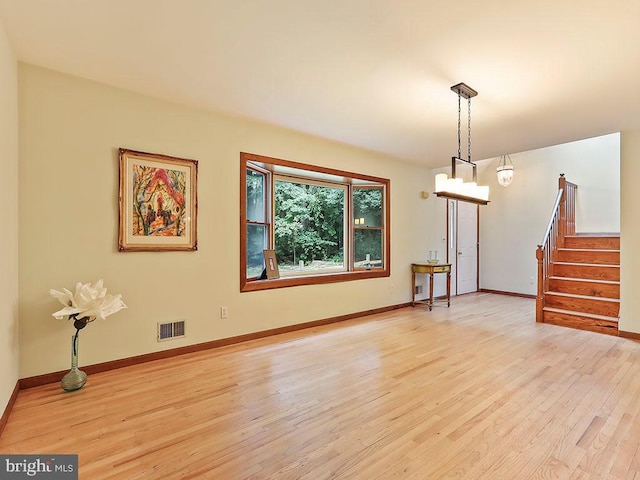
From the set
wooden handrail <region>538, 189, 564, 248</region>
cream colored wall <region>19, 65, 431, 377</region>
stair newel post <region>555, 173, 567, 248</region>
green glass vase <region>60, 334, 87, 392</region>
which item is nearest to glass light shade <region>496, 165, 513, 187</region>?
wooden handrail <region>538, 189, 564, 248</region>

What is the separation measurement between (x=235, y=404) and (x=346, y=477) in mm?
1032

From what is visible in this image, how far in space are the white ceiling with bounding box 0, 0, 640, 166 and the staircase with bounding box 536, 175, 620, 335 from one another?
89.8 inches

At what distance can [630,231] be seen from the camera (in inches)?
158

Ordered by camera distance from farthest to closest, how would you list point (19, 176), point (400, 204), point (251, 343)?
1. point (400, 204)
2. point (251, 343)
3. point (19, 176)

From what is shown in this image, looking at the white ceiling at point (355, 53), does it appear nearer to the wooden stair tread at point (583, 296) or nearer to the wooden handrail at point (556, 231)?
the wooden handrail at point (556, 231)

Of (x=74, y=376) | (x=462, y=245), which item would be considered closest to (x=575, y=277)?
(x=462, y=245)

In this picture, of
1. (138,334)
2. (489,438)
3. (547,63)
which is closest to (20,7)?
(138,334)

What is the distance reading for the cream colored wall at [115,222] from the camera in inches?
103

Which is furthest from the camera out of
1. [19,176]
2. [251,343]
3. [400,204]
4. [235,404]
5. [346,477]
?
[400,204]

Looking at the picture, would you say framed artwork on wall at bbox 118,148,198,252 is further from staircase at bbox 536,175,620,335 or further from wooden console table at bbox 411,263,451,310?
staircase at bbox 536,175,620,335

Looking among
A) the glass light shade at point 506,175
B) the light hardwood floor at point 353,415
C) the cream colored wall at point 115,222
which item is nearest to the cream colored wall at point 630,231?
the light hardwood floor at point 353,415

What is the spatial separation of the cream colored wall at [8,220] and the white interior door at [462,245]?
632 centimetres

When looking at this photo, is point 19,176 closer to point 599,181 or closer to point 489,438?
point 489,438

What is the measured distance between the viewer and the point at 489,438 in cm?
195
